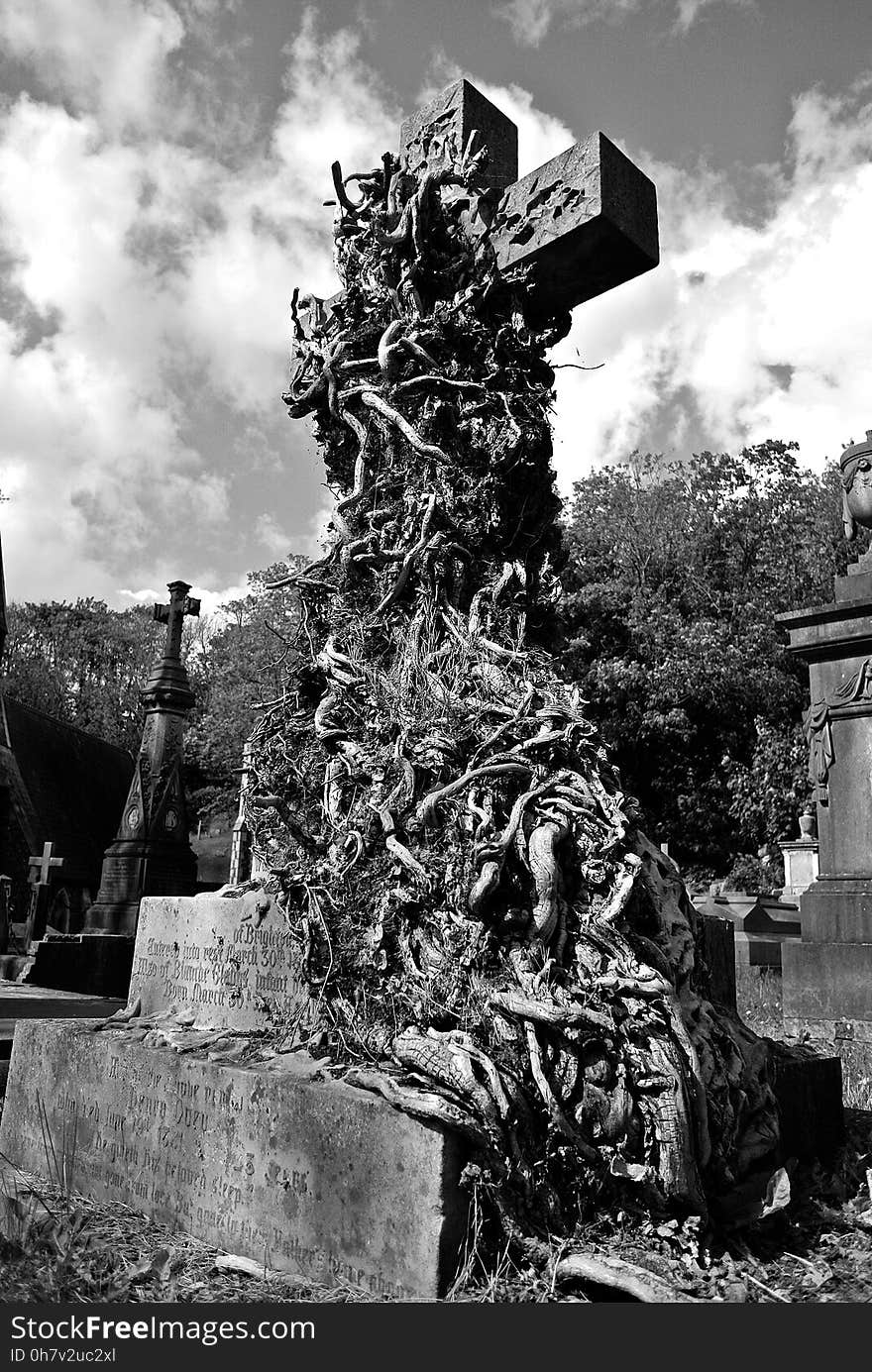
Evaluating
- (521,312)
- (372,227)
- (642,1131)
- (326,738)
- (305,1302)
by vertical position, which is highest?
(372,227)

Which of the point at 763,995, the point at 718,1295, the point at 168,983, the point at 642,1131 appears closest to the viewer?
the point at 718,1295

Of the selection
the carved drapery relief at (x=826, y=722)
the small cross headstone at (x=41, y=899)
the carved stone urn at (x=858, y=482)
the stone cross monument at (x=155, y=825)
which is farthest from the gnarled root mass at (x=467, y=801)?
the small cross headstone at (x=41, y=899)

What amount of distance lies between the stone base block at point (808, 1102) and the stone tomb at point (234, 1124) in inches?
67.2

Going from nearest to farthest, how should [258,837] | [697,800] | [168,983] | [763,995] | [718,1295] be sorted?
[718,1295]
[258,837]
[168,983]
[763,995]
[697,800]

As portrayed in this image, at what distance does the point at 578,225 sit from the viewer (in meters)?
4.58

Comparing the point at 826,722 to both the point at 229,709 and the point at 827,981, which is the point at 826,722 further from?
the point at 229,709

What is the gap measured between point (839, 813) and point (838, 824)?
0.28 feet

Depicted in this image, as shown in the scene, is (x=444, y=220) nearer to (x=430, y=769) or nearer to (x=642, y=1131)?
(x=430, y=769)

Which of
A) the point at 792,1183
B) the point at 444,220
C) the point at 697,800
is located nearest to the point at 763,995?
the point at 792,1183

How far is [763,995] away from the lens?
9070mm

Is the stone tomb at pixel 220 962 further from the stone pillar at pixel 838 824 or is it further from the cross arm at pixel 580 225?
the stone pillar at pixel 838 824

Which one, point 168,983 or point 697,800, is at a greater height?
point 697,800

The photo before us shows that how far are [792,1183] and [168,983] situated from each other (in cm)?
271

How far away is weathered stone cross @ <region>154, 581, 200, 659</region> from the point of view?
19.1 m
